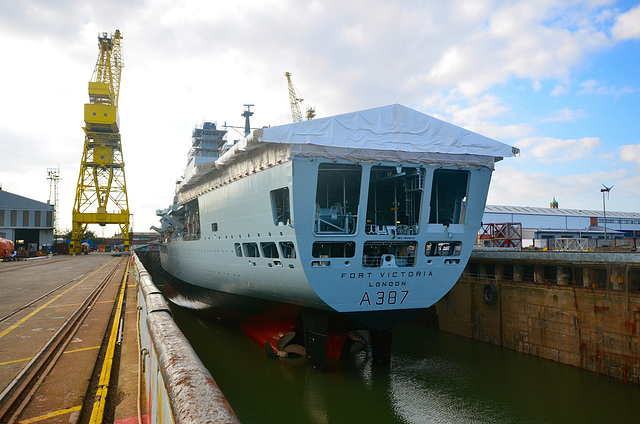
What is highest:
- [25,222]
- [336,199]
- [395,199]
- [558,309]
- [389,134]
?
[389,134]

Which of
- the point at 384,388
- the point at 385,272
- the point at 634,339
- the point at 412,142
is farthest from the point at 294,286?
the point at 634,339

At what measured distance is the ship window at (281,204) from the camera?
1357 cm

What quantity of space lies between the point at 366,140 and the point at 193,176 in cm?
1098

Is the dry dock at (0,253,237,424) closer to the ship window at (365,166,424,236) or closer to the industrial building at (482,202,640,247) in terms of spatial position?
the ship window at (365,166,424,236)

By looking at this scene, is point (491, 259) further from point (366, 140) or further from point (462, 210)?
point (366, 140)

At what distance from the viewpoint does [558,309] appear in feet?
52.9

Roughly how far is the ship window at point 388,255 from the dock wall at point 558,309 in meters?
6.23

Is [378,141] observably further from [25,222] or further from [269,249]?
[25,222]

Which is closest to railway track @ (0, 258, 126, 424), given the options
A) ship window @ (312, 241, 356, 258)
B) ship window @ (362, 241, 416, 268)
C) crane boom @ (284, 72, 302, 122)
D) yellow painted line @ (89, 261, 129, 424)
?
yellow painted line @ (89, 261, 129, 424)

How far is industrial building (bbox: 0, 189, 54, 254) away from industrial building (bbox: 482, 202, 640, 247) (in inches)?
2254

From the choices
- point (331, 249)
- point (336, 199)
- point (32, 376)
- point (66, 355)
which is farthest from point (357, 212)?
point (32, 376)

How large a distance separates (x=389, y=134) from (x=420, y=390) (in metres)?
8.72

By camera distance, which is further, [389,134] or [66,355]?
[389,134]

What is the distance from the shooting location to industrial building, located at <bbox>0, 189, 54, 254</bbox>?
169 ft
